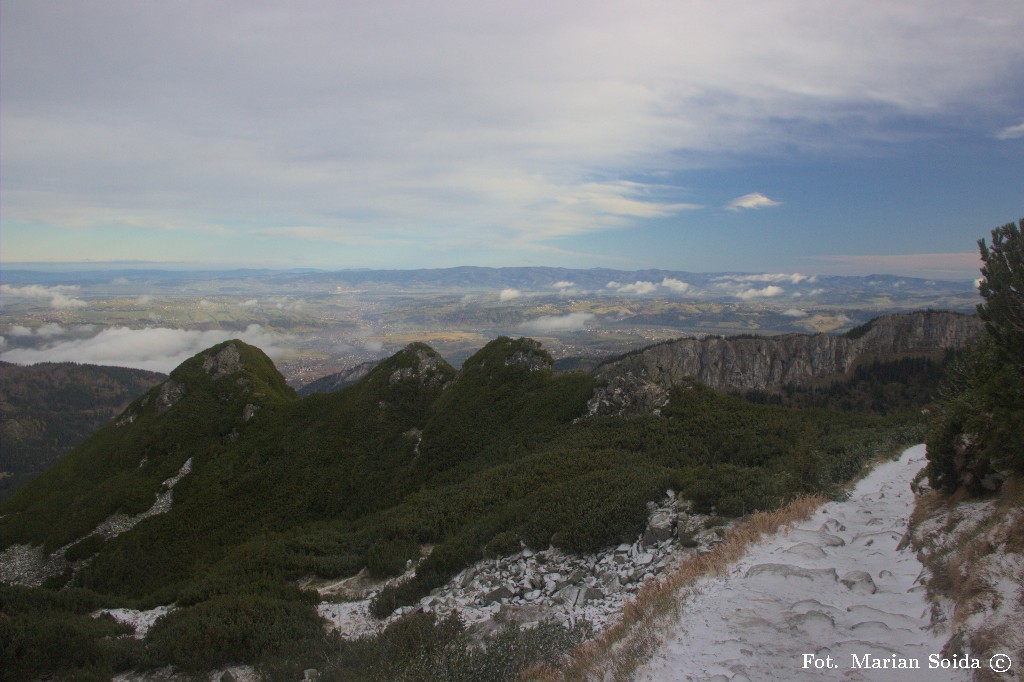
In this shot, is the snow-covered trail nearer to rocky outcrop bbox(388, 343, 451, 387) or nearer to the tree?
the tree

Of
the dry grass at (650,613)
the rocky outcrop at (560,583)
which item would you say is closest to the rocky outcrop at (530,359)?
the rocky outcrop at (560,583)

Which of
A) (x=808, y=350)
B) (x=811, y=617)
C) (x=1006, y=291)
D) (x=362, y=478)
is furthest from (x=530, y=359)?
(x=808, y=350)

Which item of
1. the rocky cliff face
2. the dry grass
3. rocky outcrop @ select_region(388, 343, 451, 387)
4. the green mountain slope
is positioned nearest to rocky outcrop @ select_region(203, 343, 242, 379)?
the green mountain slope

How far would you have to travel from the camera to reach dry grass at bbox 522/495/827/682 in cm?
931

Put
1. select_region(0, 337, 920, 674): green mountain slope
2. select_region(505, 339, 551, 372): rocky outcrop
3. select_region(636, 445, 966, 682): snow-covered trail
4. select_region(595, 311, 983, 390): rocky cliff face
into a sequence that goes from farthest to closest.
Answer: select_region(595, 311, 983, 390): rocky cliff face, select_region(505, 339, 551, 372): rocky outcrop, select_region(0, 337, 920, 674): green mountain slope, select_region(636, 445, 966, 682): snow-covered trail

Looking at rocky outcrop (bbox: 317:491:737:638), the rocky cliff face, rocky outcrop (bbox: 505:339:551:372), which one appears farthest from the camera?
the rocky cliff face

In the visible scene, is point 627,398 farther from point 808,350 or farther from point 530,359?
point 808,350

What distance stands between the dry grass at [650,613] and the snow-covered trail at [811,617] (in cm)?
30

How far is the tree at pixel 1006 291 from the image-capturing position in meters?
12.1

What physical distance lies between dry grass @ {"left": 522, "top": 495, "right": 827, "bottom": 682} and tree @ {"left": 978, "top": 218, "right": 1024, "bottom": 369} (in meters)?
7.04

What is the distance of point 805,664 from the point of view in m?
8.37

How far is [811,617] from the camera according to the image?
946cm

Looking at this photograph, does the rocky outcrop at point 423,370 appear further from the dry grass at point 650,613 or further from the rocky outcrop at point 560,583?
the dry grass at point 650,613

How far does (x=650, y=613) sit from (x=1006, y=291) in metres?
12.2
